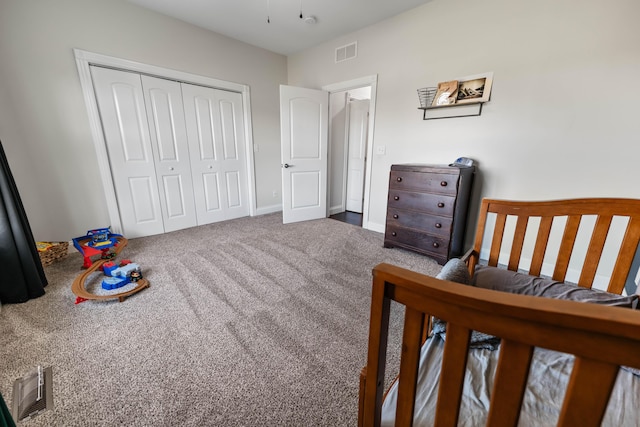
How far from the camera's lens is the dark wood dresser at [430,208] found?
236cm

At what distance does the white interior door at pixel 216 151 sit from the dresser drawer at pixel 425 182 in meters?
2.42

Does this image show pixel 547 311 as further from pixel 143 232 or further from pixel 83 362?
pixel 143 232

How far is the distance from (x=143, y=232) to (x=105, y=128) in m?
1.26

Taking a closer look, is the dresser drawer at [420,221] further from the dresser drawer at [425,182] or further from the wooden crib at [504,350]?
the wooden crib at [504,350]

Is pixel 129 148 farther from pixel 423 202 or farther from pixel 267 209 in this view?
pixel 423 202

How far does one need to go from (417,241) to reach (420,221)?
0.73 feet

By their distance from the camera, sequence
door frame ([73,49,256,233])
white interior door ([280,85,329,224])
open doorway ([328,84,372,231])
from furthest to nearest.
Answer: open doorway ([328,84,372,231]) < white interior door ([280,85,329,224]) < door frame ([73,49,256,233])

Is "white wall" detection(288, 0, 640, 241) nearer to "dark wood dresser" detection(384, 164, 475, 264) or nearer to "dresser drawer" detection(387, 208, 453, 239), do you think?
"dark wood dresser" detection(384, 164, 475, 264)

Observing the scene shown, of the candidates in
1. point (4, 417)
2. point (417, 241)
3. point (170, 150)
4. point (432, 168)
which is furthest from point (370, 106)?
point (4, 417)

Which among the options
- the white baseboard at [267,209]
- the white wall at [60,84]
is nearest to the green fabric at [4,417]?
the white wall at [60,84]

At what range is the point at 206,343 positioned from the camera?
1.51 metres

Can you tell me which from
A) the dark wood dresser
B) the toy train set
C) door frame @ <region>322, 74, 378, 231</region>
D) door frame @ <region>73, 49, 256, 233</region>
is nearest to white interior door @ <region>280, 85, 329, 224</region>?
door frame @ <region>322, 74, 378, 231</region>

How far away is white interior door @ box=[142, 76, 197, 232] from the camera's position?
3051 millimetres

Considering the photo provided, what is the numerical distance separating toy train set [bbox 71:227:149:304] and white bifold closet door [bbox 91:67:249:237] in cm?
57
